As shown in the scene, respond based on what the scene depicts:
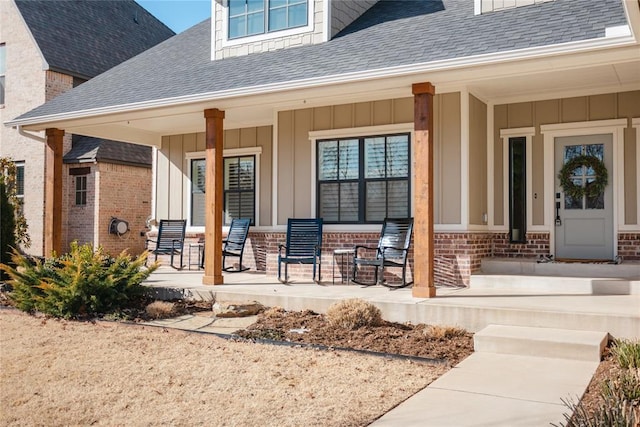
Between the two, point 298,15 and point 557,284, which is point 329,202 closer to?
point 298,15

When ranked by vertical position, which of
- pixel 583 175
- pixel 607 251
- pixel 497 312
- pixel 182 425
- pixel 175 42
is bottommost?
pixel 182 425

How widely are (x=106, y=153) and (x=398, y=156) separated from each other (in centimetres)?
850

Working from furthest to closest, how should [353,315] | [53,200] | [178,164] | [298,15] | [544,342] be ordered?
1. [178,164]
2. [53,200]
3. [298,15]
4. [353,315]
5. [544,342]

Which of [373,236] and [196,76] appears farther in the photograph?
[196,76]

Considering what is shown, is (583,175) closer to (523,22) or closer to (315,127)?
(523,22)

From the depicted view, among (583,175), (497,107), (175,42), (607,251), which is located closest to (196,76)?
(175,42)

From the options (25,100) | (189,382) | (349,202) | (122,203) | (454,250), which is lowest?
(189,382)

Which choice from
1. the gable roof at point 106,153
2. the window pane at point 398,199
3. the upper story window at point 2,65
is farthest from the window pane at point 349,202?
the upper story window at point 2,65

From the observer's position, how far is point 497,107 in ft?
29.4

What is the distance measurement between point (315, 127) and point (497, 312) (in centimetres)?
453

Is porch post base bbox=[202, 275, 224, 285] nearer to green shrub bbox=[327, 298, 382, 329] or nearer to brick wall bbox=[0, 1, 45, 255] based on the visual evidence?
green shrub bbox=[327, 298, 382, 329]

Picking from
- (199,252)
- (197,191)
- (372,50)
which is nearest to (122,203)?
(197,191)

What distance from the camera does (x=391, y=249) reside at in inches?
321

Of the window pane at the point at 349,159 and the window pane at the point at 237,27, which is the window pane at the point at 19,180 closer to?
the window pane at the point at 237,27
